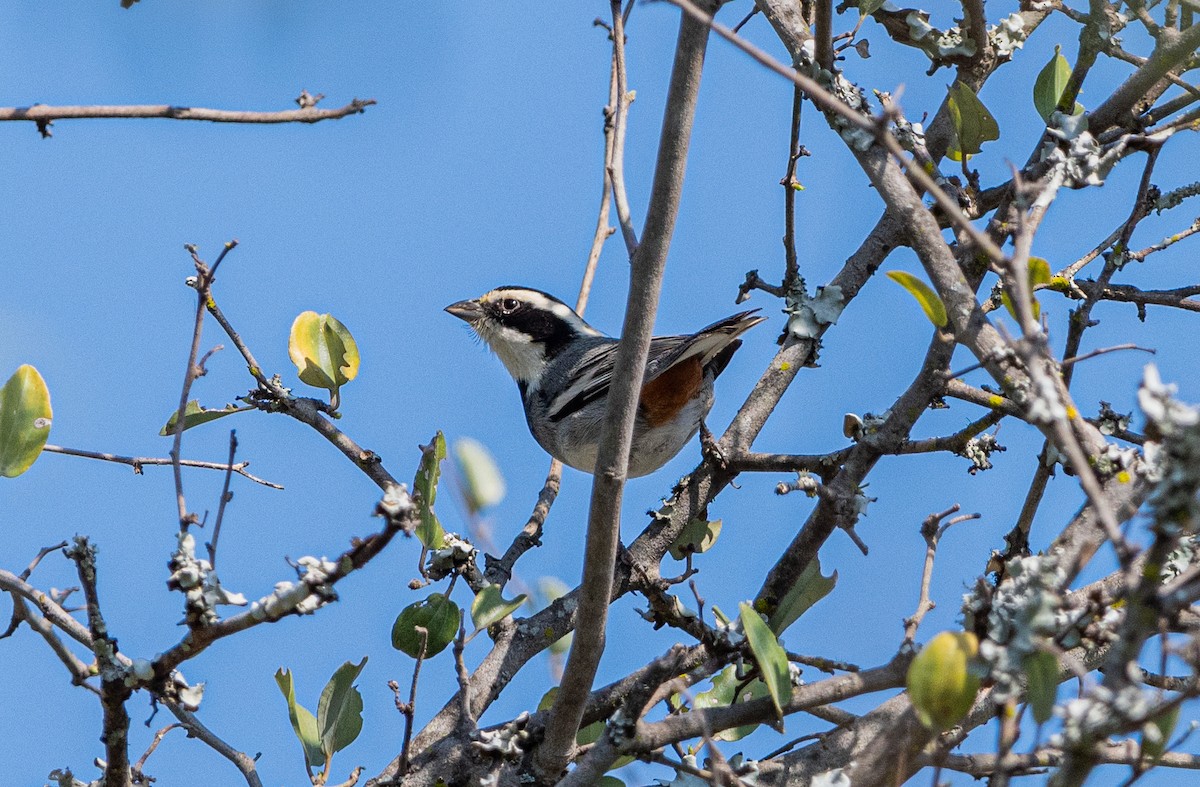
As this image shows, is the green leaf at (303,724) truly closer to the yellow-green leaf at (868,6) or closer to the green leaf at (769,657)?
the green leaf at (769,657)

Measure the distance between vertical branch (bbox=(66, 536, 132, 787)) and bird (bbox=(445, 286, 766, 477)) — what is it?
6.86 ft

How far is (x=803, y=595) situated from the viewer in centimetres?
369

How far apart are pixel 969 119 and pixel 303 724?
2.87m

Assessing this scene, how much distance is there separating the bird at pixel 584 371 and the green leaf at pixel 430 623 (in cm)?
100

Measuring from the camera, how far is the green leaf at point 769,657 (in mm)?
2756

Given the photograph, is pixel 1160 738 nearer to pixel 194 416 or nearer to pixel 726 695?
pixel 726 695

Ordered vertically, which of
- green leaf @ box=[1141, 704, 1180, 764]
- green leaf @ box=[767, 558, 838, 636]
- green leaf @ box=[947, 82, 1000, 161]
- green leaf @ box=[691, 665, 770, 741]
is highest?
green leaf @ box=[947, 82, 1000, 161]

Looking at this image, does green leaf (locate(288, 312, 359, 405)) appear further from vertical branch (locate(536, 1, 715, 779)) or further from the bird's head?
the bird's head

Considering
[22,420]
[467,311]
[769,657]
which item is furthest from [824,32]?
[467,311]

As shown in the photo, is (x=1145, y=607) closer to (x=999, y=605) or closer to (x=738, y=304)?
(x=999, y=605)

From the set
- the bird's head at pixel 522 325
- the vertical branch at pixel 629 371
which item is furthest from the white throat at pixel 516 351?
the vertical branch at pixel 629 371

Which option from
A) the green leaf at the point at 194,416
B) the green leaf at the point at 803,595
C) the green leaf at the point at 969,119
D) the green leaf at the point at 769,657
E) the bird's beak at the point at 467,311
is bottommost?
the green leaf at the point at 769,657

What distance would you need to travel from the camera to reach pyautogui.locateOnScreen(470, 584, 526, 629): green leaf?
3510 millimetres

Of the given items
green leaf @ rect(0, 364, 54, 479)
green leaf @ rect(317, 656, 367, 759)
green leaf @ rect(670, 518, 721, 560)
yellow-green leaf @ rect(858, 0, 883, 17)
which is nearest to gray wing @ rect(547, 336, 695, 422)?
green leaf @ rect(670, 518, 721, 560)
